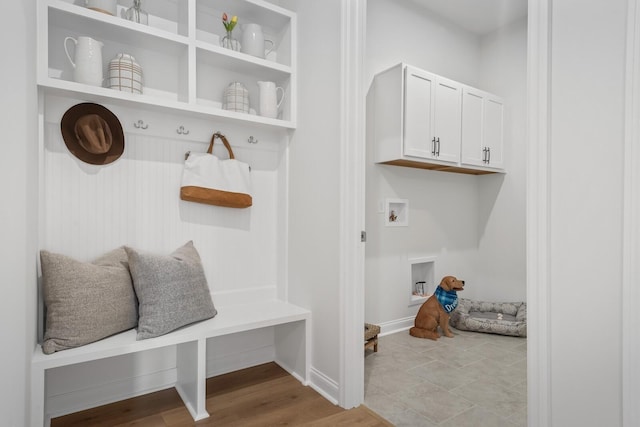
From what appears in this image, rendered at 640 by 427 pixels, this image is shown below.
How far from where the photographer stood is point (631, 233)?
0.92 m

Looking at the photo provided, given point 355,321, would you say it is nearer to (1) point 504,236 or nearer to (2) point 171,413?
(2) point 171,413

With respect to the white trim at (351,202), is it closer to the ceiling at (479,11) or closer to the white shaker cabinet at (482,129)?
the white shaker cabinet at (482,129)

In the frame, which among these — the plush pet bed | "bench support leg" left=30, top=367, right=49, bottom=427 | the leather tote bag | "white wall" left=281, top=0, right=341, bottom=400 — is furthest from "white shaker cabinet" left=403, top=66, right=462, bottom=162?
"bench support leg" left=30, top=367, right=49, bottom=427

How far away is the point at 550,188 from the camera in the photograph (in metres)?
1.10

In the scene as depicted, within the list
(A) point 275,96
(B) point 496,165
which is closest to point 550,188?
(A) point 275,96

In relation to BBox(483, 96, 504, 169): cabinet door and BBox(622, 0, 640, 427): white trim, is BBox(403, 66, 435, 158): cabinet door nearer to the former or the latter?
BBox(483, 96, 504, 169): cabinet door

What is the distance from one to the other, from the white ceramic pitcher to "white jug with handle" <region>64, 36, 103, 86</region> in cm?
83

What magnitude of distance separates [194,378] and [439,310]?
207cm

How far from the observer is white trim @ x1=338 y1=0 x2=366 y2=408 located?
6.31 feet

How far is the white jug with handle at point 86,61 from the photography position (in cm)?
174

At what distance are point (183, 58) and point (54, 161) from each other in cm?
88

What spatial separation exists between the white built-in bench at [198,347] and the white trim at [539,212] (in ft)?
4.31

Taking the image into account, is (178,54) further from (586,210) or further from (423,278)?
(423,278)

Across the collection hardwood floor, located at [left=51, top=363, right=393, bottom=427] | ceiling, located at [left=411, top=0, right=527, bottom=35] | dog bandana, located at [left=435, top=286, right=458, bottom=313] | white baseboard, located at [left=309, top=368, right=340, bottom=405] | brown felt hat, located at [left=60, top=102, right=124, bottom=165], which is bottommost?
hardwood floor, located at [left=51, top=363, right=393, bottom=427]
